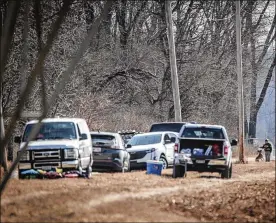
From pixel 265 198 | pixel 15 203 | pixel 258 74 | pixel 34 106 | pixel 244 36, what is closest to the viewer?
pixel 15 203

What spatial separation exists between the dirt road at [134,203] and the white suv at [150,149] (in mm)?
10088

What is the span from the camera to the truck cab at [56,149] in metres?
19.1

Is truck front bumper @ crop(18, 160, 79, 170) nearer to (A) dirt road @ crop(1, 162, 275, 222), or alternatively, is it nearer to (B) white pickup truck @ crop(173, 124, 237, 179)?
(A) dirt road @ crop(1, 162, 275, 222)

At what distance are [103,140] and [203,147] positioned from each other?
4496 mm

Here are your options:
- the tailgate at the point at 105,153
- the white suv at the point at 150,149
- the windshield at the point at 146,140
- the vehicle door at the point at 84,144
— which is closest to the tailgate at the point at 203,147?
the vehicle door at the point at 84,144

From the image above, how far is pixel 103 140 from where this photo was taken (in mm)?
25031

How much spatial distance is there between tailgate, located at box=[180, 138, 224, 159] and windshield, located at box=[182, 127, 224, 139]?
1.83 feet

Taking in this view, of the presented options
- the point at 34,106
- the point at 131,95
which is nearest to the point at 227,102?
the point at 131,95

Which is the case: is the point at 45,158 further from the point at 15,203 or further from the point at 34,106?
the point at 34,106

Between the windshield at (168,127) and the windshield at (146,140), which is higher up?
the windshield at (168,127)

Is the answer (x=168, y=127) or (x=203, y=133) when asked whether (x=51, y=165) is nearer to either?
(x=203, y=133)

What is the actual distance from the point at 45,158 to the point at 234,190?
5.27 metres

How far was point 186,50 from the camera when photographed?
169 ft

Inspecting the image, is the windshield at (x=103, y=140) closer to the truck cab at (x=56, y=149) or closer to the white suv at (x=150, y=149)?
the white suv at (x=150, y=149)
